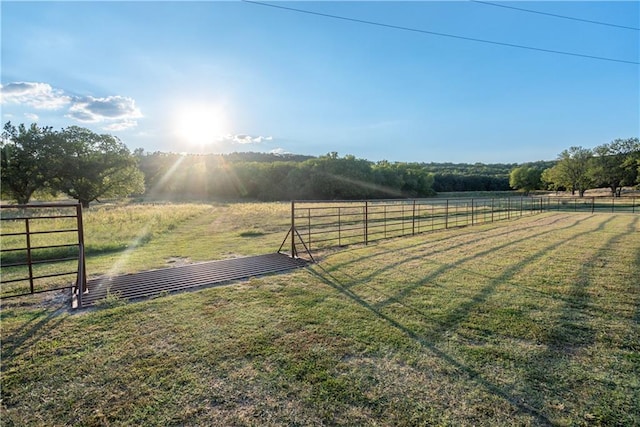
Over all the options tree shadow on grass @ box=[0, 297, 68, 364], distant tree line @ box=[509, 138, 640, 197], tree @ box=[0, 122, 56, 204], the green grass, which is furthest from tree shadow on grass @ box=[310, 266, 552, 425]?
distant tree line @ box=[509, 138, 640, 197]

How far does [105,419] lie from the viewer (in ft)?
7.14

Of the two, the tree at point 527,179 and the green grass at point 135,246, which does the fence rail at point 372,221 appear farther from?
the tree at point 527,179

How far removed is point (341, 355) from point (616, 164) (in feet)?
187

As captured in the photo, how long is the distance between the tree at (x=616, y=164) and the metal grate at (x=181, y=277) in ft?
172

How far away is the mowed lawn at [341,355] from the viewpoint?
2229mm

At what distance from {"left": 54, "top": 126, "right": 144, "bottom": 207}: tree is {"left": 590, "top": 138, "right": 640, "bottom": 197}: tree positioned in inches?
2269

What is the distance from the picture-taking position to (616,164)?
42250mm

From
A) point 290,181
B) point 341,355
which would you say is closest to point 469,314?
point 341,355

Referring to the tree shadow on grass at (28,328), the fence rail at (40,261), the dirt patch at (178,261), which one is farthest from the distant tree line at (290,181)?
the tree shadow on grass at (28,328)


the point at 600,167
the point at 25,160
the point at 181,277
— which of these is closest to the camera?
the point at 181,277

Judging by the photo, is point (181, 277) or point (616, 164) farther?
point (616, 164)

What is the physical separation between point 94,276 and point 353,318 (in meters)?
5.20

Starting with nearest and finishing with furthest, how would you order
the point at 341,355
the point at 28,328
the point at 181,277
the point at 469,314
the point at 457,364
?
the point at 457,364, the point at 341,355, the point at 28,328, the point at 469,314, the point at 181,277

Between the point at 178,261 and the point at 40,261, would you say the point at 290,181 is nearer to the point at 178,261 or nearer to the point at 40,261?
the point at 178,261
